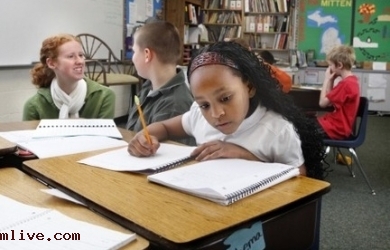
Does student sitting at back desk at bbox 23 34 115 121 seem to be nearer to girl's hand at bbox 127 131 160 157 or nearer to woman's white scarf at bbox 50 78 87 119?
woman's white scarf at bbox 50 78 87 119

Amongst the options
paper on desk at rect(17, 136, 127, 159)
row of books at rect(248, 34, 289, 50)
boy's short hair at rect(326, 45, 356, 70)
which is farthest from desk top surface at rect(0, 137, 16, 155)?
row of books at rect(248, 34, 289, 50)

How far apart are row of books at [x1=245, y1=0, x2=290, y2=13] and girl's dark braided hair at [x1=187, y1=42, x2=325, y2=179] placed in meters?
6.19

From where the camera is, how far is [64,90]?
2.21 m

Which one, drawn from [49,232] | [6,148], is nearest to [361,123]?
[6,148]

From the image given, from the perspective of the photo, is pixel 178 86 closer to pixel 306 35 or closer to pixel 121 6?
pixel 121 6

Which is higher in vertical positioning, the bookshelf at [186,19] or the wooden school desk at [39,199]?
the bookshelf at [186,19]

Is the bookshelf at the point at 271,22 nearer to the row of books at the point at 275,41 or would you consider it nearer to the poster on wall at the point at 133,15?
the row of books at the point at 275,41

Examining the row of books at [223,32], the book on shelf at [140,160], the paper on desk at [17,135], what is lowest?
the paper on desk at [17,135]

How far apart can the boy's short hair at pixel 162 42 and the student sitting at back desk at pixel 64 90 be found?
393 mm

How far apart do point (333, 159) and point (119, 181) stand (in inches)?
134

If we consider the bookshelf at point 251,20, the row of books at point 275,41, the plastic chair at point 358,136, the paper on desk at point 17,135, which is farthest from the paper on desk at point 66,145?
the row of books at point 275,41

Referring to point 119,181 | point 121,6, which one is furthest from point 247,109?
point 121,6

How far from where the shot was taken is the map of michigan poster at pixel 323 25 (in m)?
→ 7.26

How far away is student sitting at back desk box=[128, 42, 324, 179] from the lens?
1.08 metres
